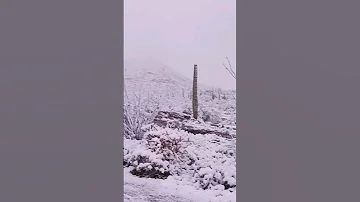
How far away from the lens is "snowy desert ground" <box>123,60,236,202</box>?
357cm

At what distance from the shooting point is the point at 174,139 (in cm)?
368

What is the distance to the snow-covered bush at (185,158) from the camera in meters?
3.56

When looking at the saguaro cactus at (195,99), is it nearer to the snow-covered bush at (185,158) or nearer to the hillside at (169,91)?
the hillside at (169,91)

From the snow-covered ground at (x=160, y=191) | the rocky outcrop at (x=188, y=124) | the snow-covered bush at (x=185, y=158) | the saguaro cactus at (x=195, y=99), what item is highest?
the saguaro cactus at (x=195, y=99)

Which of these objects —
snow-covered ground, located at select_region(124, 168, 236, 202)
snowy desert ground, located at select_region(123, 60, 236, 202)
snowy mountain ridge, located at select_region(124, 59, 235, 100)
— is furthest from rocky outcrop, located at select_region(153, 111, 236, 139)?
snow-covered ground, located at select_region(124, 168, 236, 202)

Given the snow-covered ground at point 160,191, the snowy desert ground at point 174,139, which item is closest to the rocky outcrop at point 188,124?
the snowy desert ground at point 174,139

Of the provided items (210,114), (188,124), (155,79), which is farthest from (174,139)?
(155,79)

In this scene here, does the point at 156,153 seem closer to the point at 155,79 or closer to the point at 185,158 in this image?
the point at 185,158

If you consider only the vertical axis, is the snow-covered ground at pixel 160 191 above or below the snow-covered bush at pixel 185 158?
below

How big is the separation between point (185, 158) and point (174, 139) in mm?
215
